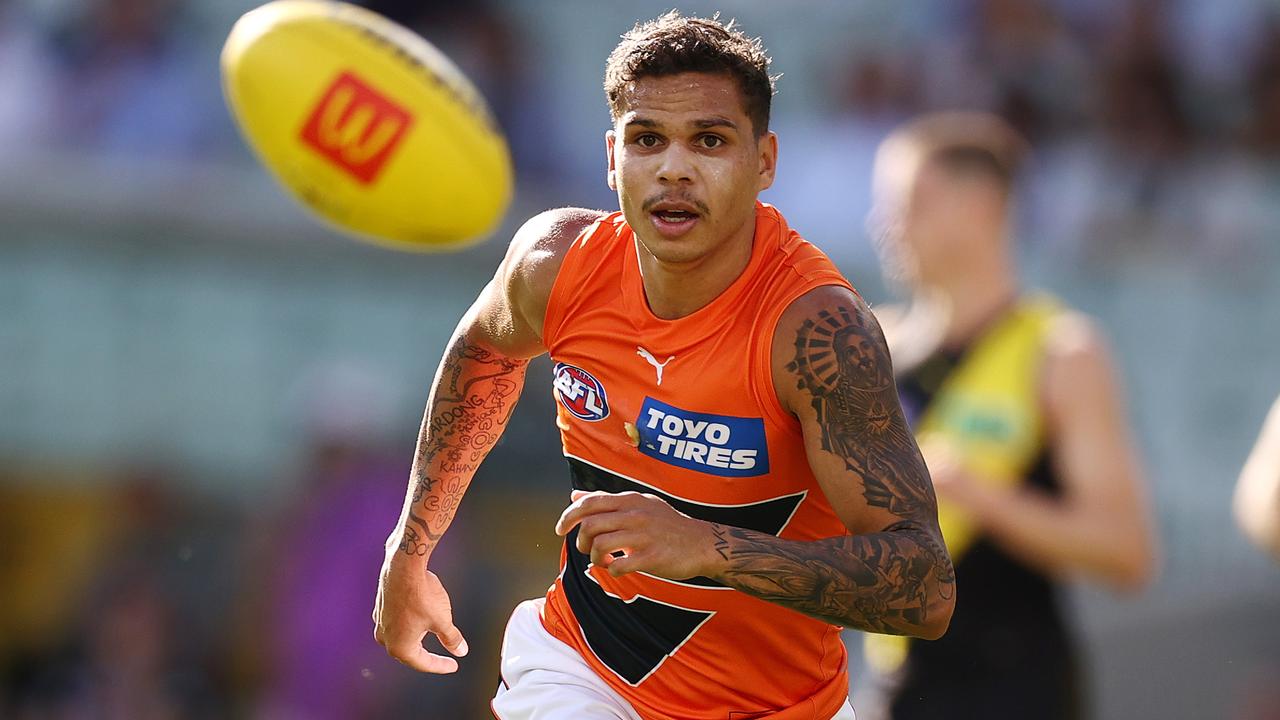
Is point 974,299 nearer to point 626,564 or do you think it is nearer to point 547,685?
point 547,685

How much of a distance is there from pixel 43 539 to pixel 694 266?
22.9 feet

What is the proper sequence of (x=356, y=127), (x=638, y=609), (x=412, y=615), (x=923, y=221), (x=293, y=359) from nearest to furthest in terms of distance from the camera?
(x=638, y=609), (x=412, y=615), (x=356, y=127), (x=923, y=221), (x=293, y=359)

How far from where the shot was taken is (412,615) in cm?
413

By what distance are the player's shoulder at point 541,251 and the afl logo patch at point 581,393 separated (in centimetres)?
18

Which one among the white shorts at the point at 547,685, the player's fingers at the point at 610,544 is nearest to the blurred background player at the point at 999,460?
the white shorts at the point at 547,685

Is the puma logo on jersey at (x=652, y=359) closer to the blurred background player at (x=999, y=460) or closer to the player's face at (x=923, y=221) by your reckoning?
the blurred background player at (x=999, y=460)

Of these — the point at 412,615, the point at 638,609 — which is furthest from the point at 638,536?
the point at 412,615

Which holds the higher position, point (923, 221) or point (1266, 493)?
point (923, 221)

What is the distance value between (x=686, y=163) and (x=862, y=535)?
0.81 metres

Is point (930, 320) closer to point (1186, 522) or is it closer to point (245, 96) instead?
point (245, 96)

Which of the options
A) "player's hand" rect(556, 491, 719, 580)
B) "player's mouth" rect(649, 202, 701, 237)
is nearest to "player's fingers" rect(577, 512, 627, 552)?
"player's hand" rect(556, 491, 719, 580)

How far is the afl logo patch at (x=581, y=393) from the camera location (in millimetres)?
3768

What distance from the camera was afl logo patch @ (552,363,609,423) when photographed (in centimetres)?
377

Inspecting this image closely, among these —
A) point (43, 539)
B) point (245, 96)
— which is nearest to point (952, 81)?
point (43, 539)
